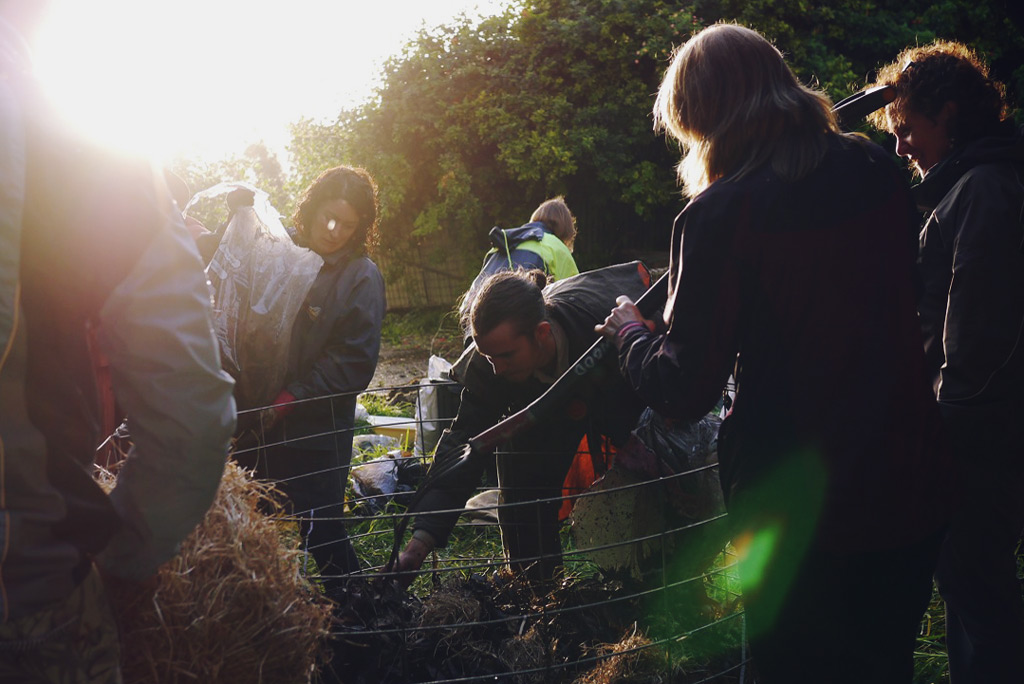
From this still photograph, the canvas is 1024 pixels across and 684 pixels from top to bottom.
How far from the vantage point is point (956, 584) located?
82.9 inches

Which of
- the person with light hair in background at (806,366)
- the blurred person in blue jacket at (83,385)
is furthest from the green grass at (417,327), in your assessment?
the blurred person in blue jacket at (83,385)

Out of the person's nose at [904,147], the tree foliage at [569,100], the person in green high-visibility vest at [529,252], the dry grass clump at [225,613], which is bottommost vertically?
the dry grass clump at [225,613]

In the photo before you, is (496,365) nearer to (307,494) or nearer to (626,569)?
(626,569)

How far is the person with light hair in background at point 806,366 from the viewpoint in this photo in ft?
4.82

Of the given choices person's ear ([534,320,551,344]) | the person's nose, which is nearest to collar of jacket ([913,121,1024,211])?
the person's nose

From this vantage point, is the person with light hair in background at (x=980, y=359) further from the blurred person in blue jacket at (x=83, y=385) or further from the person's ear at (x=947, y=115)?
the blurred person in blue jacket at (x=83, y=385)

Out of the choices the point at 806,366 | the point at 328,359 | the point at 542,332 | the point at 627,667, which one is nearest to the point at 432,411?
the point at 328,359

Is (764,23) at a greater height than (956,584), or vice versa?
(764,23)

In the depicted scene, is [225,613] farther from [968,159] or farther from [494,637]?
[968,159]

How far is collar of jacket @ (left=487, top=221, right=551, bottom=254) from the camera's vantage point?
4363 millimetres

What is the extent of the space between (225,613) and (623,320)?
3.35 ft

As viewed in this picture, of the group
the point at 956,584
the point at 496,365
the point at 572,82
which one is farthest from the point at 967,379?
the point at 572,82

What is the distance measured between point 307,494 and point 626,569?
127cm

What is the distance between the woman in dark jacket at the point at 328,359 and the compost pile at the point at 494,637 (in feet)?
1.99
